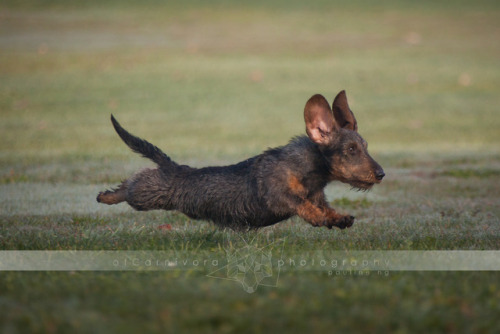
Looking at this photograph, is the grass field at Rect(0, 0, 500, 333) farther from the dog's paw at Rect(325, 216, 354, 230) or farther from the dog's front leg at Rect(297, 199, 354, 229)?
the dog's paw at Rect(325, 216, 354, 230)

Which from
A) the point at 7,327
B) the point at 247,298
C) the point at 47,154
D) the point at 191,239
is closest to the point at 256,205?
the point at 191,239

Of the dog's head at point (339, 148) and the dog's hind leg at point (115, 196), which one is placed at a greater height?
the dog's head at point (339, 148)

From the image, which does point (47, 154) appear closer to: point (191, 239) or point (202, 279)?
point (191, 239)

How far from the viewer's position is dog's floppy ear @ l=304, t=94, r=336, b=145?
682 centimetres

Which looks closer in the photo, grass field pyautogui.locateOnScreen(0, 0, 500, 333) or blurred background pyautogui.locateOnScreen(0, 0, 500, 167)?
grass field pyautogui.locateOnScreen(0, 0, 500, 333)

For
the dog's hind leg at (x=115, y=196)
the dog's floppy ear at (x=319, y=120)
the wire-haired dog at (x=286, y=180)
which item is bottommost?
the dog's hind leg at (x=115, y=196)

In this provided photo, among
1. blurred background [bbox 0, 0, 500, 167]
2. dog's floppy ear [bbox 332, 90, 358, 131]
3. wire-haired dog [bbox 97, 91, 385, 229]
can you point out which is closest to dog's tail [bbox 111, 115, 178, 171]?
wire-haired dog [bbox 97, 91, 385, 229]

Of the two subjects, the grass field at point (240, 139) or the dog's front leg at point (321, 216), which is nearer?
the grass field at point (240, 139)

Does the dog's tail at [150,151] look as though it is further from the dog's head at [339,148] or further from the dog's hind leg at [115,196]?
the dog's head at [339,148]

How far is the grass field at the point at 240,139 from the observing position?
454 centimetres

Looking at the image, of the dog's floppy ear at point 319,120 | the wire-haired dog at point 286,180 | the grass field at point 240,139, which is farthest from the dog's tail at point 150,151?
the dog's floppy ear at point 319,120

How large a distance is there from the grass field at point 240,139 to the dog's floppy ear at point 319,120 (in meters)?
1.00

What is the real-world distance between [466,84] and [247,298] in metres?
21.7

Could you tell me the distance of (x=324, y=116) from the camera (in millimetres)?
6840
